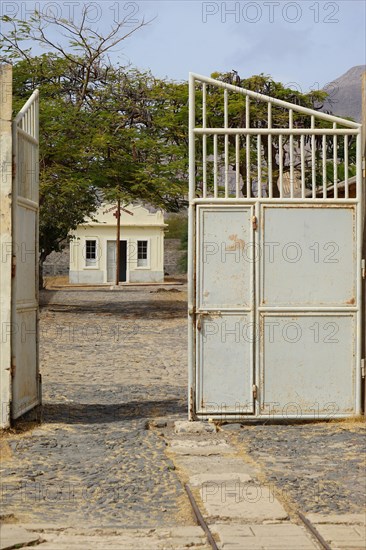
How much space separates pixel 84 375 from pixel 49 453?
632cm

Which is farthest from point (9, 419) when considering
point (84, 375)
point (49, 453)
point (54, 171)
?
point (54, 171)

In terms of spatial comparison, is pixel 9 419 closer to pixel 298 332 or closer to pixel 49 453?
pixel 49 453

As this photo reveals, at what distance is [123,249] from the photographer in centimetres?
5825

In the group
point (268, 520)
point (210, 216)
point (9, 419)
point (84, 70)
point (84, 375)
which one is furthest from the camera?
point (84, 70)

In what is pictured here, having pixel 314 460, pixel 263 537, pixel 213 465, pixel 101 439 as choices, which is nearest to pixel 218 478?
pixel 213 465

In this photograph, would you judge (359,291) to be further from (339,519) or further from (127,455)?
(339,519)

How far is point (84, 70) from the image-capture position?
28.8m

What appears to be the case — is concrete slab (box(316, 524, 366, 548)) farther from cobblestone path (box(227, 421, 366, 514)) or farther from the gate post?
the gate post

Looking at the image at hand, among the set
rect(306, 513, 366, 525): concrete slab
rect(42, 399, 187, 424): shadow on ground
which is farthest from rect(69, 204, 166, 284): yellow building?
rect(306, 513, 366, 525): concrete slab

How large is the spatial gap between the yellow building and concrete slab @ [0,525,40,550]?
50.5 meters

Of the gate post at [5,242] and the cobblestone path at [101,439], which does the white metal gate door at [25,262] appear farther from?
the cobblestone path at [101,439]

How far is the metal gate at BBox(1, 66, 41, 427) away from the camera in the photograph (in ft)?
31.2

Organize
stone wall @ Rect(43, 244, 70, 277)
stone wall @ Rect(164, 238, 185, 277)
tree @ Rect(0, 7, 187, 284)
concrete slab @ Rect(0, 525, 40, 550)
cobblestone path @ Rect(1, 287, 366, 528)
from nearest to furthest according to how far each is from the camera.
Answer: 1. concrete slab @ Rect(0, 525, 40, 550)
2. cobblestone path @ Rect(1, 287, 366, 528)
3. tree @ Rect(0, 7, 187, 284)
4. stone wall @ Rect(43, 244, 70, 277)
5. stone wall @ Rect(164, 238, 185, 277)

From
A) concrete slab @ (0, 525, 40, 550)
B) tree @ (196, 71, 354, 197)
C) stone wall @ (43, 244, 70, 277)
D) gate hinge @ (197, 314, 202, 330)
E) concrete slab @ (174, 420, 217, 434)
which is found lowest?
concrete slab @ (174, 420, 217, 434)
